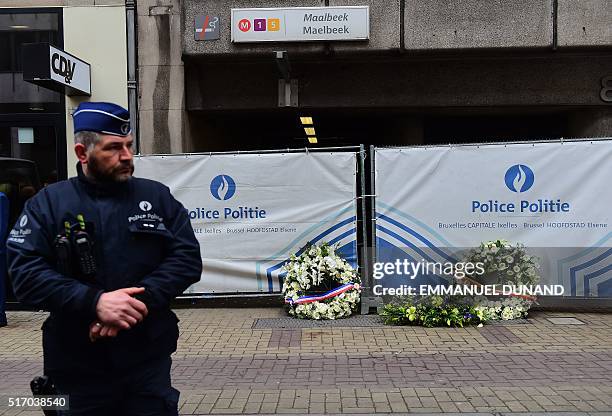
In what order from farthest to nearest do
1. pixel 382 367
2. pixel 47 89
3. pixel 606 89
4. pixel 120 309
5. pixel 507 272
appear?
pixel 606 89 → pixel 47 89 → pixel 507 272 → pixel 382 367 → pixel 120 309

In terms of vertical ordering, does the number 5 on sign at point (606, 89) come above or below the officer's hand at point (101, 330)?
above

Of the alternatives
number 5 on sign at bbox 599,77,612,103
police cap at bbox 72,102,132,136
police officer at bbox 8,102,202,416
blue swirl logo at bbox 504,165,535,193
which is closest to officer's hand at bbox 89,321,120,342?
police officer at bbox 8,102,202,416

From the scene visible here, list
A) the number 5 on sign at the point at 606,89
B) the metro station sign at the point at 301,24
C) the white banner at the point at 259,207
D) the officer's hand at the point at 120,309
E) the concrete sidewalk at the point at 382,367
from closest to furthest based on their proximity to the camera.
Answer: the officer's hand at the point at 120,309 < the concrete sidewalk at the point at 382,367 < the white banner at the point at 259,207 < the metro station sign at the point at 301,24 < the number 5 on sign at the point at 606,89

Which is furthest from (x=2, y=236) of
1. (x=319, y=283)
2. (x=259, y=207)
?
(x=319, y=283)

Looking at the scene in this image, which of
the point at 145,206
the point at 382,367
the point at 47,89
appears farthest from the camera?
the point at 47,89

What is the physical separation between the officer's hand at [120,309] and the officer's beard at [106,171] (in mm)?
520

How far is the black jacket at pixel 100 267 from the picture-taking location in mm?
2588

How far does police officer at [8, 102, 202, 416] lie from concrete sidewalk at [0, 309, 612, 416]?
2230 mm

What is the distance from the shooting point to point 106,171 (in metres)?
2.73

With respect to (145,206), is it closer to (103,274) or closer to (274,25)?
(103,274)

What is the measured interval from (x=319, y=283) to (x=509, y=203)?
2747 millimetres

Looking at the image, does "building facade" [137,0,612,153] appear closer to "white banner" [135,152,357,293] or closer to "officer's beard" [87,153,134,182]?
"white banner" [135,152,357,293]

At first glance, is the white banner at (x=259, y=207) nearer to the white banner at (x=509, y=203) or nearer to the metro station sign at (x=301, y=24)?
the white banner at (x=509, y=203)

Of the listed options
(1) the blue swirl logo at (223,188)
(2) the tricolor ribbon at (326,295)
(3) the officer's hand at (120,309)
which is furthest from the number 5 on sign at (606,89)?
(3) the officer's hand at (120,309)
